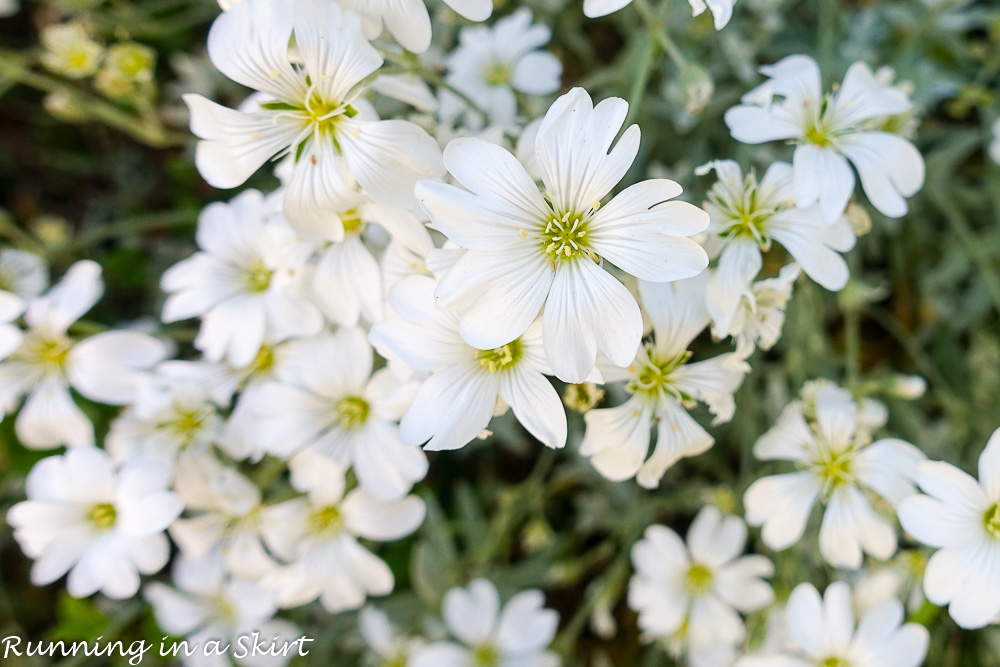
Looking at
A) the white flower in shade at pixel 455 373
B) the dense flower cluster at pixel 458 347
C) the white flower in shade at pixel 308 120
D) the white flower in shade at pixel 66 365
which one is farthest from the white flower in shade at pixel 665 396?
the white flower in shade at pixel 66 365

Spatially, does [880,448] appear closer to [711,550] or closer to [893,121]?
[711,550]

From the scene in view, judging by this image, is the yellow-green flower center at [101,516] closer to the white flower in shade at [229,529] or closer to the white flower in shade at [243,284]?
the white flower in shade at [229,529]

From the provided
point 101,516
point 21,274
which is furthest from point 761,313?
point 21,274

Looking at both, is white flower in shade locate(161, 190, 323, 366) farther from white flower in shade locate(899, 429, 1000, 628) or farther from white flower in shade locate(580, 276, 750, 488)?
white flower in shade locate(899, 429, 1000, 628)

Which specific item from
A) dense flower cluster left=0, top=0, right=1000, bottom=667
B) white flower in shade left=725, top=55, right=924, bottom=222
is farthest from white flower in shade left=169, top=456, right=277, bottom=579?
white flower in shade left=725, top=55, right=924, bottom=222

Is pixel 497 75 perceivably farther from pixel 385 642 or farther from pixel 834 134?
pixel 385 642
